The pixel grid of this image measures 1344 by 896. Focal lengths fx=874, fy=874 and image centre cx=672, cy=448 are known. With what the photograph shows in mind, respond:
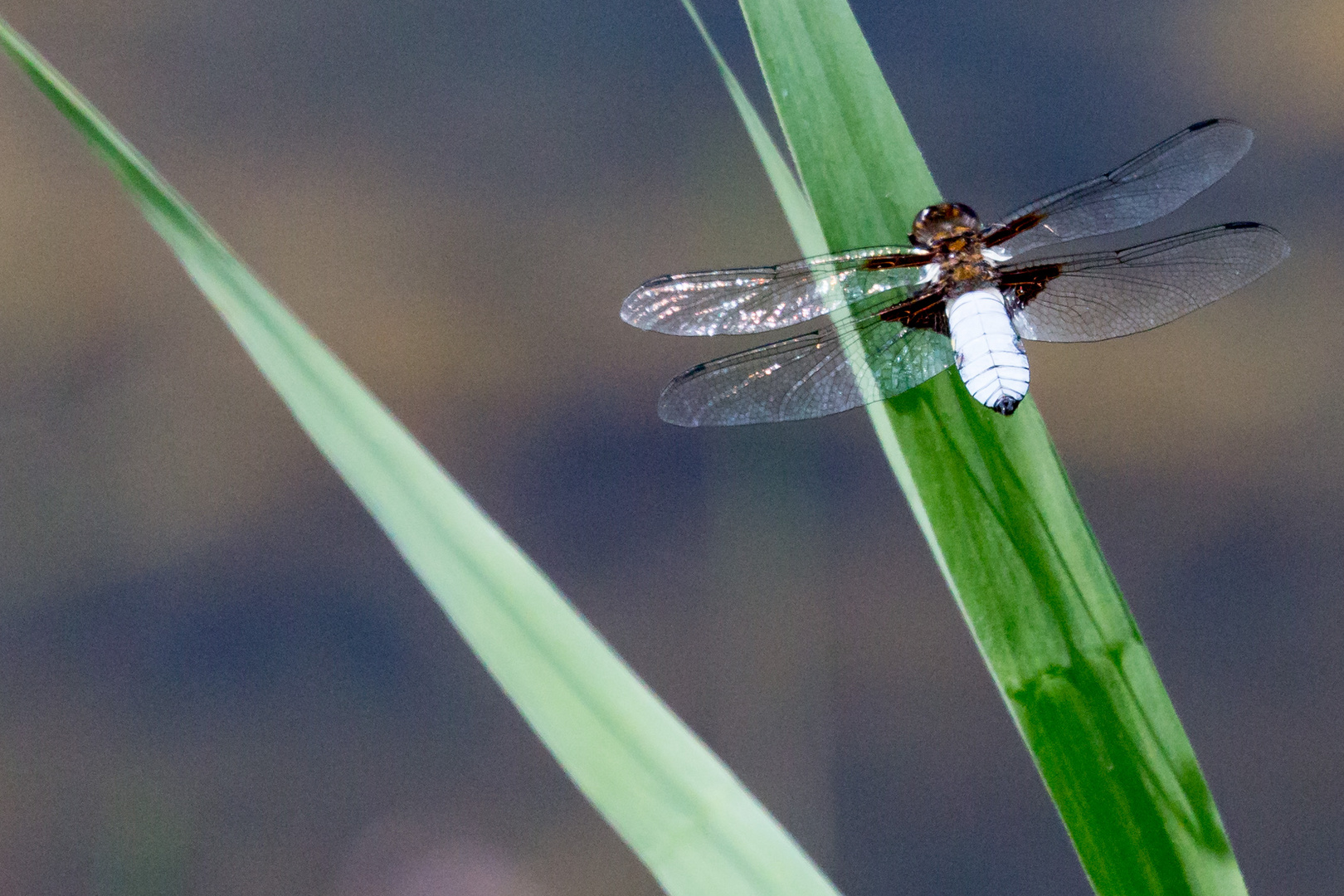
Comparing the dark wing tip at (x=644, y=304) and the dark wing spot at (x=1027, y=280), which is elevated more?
the dark wing tip at (x=644, y=304)

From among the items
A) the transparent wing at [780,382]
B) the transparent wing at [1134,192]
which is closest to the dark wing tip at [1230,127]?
the transparent wing at [1134,192]

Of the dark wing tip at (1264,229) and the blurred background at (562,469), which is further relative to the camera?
the blurred background at (562,469)

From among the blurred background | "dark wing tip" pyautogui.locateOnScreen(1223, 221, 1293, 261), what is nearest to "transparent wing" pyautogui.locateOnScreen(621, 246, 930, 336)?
"dark wing tip" pyautogui.locateOnScreen(1223, 221, 1293, 261)

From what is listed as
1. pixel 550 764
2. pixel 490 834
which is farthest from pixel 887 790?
pixel 490 834

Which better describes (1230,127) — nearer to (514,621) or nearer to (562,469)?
(514,621)

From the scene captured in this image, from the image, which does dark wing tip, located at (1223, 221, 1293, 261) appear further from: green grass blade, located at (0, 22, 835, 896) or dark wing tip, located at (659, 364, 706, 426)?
green grass blade, located at (0, 22, 835, 896)

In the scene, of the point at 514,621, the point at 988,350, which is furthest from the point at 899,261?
the point at 514,621

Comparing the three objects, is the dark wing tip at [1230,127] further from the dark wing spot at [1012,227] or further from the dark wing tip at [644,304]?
the dark wing tip at [644,304]

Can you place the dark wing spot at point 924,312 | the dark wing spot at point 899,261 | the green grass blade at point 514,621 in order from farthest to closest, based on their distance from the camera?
the dark wing spot at point 924,312 → the dark wing spot at point 899,261 → the green grass blade at point 514,621
